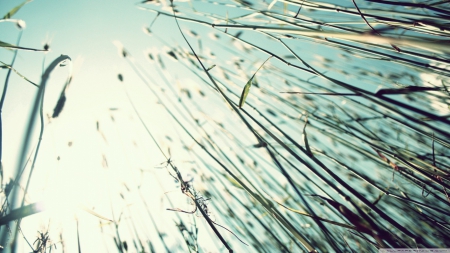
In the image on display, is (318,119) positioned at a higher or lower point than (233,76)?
lower

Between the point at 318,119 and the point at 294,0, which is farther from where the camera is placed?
the point at 318,119

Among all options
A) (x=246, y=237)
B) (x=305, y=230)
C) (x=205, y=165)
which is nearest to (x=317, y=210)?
(x=305, y=230)

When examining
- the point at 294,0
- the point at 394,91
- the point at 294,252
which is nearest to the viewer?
the point at 394,91

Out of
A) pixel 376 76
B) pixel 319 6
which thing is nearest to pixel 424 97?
pixel 376 76

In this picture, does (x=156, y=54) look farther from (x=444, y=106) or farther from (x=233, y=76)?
(x=444, y=106)

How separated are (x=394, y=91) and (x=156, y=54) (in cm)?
66

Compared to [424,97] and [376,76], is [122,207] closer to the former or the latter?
[376,76]

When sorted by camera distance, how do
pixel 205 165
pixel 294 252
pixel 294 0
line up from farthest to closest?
pixel 294 252 → pixel 205 165 → pixel 294 0

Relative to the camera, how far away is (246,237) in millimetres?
785

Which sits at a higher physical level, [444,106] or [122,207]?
[122,207]

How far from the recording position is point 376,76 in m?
0.82

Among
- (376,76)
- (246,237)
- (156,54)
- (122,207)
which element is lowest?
(246,237)

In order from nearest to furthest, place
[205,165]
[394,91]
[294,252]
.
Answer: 1. [394,91]
2. [205,165]
3. [294,252]

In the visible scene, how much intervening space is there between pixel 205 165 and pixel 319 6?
477 millimetres
